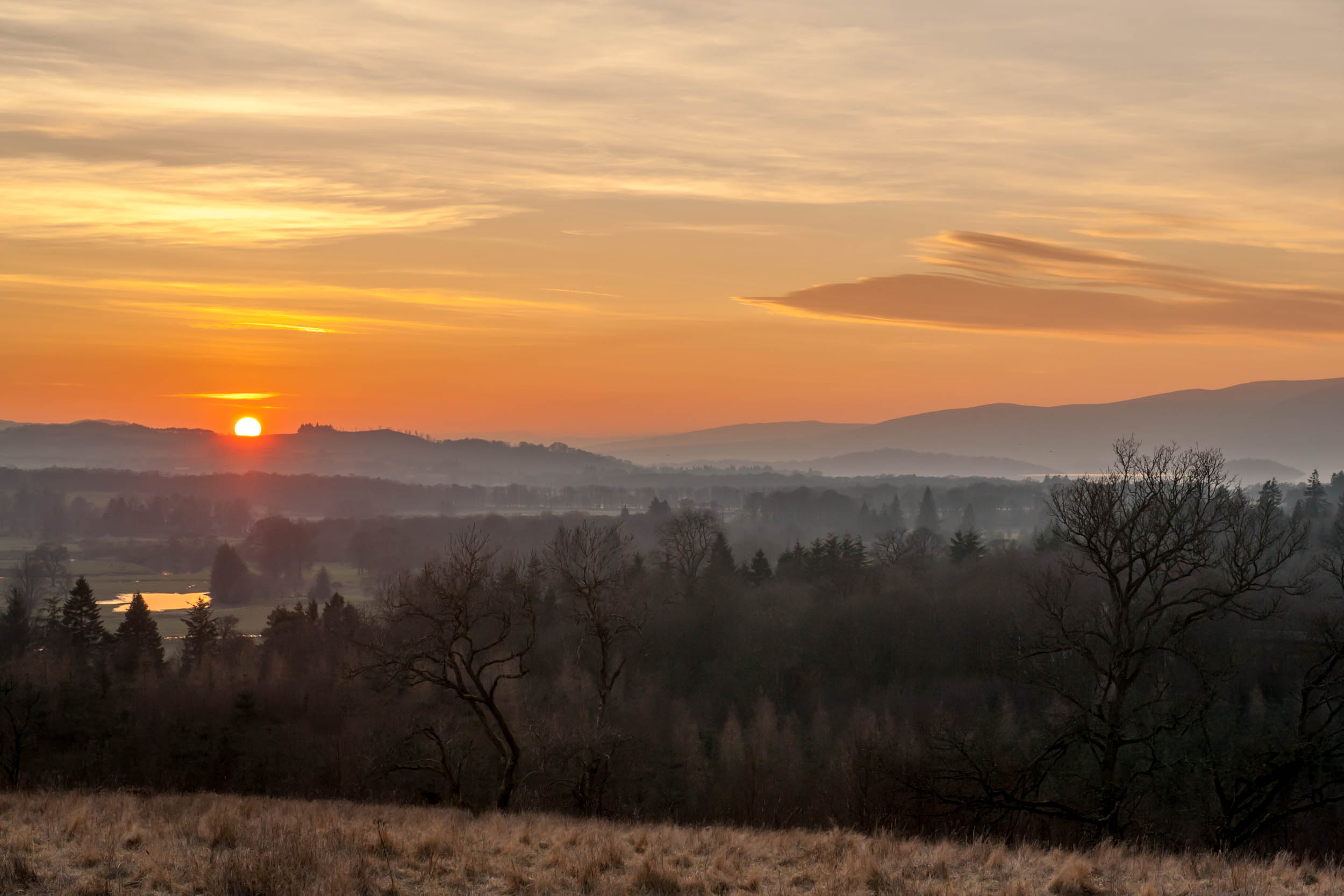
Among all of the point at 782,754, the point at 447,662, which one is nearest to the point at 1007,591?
the point at 782,754

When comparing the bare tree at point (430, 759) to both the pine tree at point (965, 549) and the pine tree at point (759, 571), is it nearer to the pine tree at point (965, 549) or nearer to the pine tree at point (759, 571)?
the pine tree at point (759, 571)

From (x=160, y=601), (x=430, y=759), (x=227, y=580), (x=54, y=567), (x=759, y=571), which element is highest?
(x=759, y=571)

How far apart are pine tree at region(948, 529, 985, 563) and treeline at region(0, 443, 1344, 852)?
75 centimetres

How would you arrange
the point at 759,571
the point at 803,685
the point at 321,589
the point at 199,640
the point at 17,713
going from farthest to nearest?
the point at 321,589, the point at 759,571, the point at 199,640, the point at 803,685, the point at 17,713

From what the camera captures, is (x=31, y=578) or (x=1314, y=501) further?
(x=1314, y=501)

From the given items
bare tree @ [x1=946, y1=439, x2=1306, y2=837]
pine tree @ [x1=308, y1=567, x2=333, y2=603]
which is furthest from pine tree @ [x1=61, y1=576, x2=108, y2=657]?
bare tree @ [x1=946, y1=439, x2=1306, y2=837]

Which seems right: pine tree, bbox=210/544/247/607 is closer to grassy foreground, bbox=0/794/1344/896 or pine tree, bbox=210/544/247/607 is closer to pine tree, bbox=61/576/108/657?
pine tree, bbox=61/576/108/657

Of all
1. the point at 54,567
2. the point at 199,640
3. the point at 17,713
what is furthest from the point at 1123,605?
the point at 54,567

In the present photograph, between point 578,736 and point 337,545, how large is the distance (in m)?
170

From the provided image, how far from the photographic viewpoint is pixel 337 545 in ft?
622

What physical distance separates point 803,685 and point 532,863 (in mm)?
72185

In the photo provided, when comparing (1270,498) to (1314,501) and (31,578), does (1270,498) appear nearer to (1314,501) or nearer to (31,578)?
(1314,501)

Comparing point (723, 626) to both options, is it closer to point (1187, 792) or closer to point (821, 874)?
point (1187, 792)

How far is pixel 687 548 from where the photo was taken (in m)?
95.1
